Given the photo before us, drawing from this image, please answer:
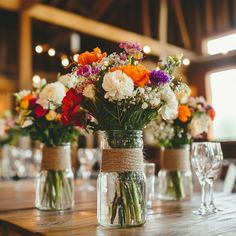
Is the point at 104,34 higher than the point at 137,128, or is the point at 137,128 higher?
the point at 104,34

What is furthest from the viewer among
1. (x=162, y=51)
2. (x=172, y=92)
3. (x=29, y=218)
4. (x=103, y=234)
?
(x=162, y=51)

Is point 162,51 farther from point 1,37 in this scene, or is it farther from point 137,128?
point 137,128

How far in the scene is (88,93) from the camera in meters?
1.00

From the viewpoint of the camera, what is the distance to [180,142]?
161 centimetres

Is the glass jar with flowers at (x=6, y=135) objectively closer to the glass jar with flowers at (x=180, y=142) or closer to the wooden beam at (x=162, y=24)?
the glass jar with flowers at (x=180, y=142)

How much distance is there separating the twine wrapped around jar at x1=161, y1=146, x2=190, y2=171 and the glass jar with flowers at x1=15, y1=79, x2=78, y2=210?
1.35 feet

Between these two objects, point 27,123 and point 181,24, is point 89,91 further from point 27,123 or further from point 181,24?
point 181,24

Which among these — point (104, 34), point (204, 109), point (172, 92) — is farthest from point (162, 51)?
point (172, 92)

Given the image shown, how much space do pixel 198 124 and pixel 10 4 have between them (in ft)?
12.6

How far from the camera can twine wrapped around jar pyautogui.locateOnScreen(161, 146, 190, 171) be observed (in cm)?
157

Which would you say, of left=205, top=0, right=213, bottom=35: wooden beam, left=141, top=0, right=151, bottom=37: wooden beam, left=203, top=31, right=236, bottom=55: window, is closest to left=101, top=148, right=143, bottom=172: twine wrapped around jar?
left=203, top=31, right=236, bottom=55: window

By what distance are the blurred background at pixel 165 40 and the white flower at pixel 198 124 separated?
4.47m

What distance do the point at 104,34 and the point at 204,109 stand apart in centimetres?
446

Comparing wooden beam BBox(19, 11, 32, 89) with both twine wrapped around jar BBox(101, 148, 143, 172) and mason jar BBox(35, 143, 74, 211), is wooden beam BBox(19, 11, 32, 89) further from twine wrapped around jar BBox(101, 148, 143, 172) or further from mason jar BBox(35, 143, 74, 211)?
twine wrapped around jar BBox(101, 148, 143, 172)
